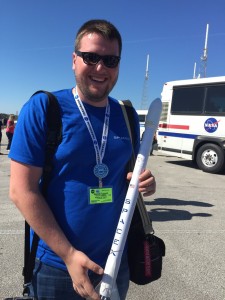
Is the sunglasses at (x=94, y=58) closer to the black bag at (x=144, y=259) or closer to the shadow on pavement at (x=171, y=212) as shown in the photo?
the black bag at (x=144, y=259)

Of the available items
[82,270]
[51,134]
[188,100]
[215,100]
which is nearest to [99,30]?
[51,134]

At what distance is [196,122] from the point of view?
11938 millimetres

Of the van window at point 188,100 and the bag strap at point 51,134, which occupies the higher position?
the van window at point 188,100

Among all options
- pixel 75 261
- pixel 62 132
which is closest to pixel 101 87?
pixel 62 132

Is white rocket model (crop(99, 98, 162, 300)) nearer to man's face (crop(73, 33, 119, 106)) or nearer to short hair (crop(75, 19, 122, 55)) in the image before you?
man's face (crop(73, 33, 119, 106))

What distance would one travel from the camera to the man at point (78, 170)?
4.75ft

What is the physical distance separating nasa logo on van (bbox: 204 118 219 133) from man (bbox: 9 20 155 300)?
398 inches

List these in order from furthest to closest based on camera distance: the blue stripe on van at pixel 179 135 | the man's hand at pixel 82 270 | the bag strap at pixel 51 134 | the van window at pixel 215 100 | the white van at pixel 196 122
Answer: the blue stripe on van at pixel 179 135 → the white van at pixel 196 122 → the van window at pixel 215 100 → the bag strap at pixel 51 134 → the man's hand at pixel 82 270

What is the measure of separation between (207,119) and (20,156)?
426 inches

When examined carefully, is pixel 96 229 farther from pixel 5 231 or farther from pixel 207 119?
pixel 207 119

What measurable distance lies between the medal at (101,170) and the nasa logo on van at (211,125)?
1023 cm

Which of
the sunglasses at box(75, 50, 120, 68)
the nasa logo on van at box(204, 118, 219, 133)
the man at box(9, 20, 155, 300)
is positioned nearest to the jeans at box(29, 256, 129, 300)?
the man at box(9, 20, 155, 300)

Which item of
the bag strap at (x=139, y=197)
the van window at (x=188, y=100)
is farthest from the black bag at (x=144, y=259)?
the van window at (x=188, y=100)

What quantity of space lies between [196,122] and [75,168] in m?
10.9
